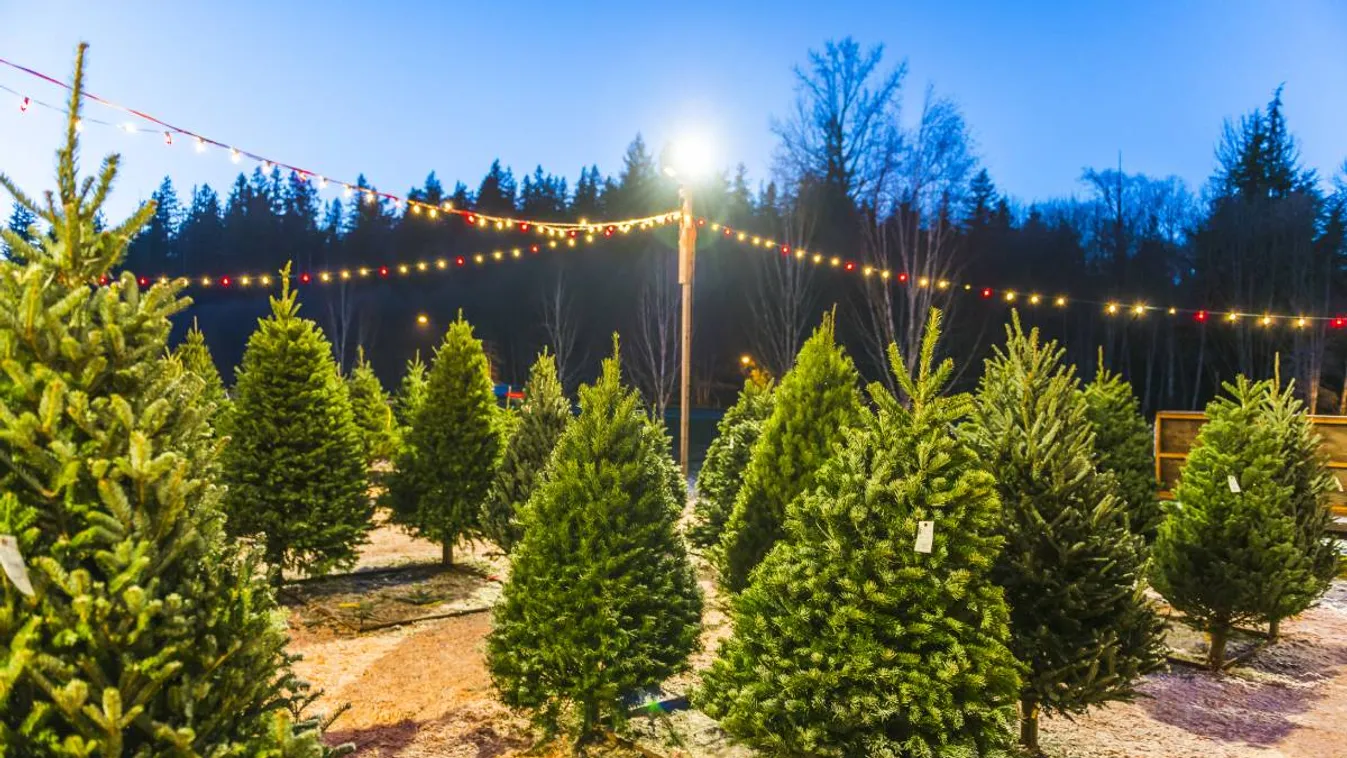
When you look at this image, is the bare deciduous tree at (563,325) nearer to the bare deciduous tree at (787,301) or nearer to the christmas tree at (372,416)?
the bare deciduous tree at (787,301)

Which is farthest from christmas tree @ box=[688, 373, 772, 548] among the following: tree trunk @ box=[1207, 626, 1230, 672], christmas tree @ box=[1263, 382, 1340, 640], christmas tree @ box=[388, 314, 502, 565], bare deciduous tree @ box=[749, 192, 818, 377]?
bare deciduous tree @ box=[749, 192, 818, 377]

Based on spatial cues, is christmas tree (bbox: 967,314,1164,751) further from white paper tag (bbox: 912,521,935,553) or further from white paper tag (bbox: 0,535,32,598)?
white paper tag (bbox: 0,535,32,598)

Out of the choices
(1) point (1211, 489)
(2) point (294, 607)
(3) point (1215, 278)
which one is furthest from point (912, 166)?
(2) point (294, 607)

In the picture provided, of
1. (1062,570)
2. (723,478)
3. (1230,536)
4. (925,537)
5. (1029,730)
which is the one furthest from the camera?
(723,478)

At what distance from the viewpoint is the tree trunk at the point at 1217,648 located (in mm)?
7473

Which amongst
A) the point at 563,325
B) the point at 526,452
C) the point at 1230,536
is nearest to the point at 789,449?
the point at 526,452

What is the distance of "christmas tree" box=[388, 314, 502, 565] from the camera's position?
10094 millimetres

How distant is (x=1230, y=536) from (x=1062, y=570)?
12.9 ft

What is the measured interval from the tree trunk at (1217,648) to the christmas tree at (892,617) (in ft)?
16.8

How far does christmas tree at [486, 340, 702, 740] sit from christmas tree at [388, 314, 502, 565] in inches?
193

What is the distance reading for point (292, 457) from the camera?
886 centimetres

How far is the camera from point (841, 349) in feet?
23.4

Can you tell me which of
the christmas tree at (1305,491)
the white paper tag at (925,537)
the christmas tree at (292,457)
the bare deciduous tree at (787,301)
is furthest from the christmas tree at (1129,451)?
the bare deciduous tree at (787,301)

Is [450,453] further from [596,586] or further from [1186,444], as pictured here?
[1186,444]
